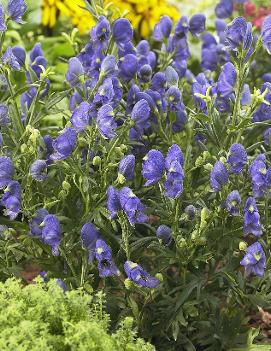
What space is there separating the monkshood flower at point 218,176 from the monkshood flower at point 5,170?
0.82 metres

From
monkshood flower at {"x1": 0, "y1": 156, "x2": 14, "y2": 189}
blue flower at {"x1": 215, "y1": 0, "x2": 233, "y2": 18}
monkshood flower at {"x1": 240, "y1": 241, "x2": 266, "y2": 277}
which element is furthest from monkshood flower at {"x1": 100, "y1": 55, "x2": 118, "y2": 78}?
blue flower at {"x1": 215, "y1": 0, "x2": 233, "y2": 18}

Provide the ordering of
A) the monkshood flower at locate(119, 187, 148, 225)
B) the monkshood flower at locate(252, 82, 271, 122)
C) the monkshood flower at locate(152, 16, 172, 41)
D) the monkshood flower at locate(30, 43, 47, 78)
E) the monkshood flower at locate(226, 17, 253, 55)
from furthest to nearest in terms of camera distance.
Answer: the monkshood flower at locate(152, 16, 172, 41) < the monkshood flower at locate(30, 43, 47, 78) < the monkshood flower at locate(252, 82, 271, 122) < the monkshood flower at locate(226, 17, 253, 55) < the monkshood flower at locate(119, 187, 148, 225)

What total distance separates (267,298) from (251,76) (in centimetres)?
225

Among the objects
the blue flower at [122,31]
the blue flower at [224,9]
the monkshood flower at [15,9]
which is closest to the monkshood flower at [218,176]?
the blue flower at [122,31]

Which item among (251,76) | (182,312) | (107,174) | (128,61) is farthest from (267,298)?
(251,76)

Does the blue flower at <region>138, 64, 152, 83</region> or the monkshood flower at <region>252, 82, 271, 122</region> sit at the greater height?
the blue flower at <region>138, 64, 152, 83</region>

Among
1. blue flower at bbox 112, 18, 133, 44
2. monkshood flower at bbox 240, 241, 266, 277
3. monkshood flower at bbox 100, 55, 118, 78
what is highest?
blue flower at bbox 112, 18, 133, 44

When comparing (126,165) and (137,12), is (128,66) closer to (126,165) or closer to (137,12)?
(126,165)

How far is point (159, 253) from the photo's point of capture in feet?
11.1

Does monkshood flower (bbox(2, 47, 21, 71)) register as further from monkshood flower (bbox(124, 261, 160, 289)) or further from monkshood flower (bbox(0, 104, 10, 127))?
monkshood flower (bbox(124, 261, 160, 289))

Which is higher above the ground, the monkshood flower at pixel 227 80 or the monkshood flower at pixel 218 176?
the monkshood flower at pixel 227 80

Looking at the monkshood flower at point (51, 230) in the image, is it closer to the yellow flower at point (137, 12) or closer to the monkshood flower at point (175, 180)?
the monkshood flower at point (175, 180)

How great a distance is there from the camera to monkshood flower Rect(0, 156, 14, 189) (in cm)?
310

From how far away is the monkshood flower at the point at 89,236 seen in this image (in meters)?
3.07
